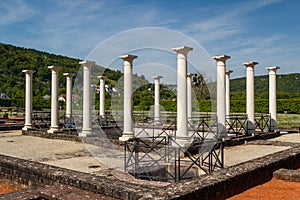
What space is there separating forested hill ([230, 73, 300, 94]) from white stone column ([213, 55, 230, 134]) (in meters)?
68.2

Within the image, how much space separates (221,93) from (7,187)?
10.0m

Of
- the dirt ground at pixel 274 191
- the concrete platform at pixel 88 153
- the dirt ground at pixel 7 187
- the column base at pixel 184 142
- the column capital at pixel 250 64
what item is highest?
the column capital at pixel 250 64

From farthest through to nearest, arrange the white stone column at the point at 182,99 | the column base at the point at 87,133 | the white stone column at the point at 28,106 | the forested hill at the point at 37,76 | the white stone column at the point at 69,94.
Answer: the forested hill at the point at 37,76, the white stone column at the point at 69,94, the white stone column at the point at 28,106, the column base at the point at 87,133, the white stone column at the point at 182,99

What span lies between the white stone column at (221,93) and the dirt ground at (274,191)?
678cm

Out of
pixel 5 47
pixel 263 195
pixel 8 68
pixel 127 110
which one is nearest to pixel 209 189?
pixel 263 195

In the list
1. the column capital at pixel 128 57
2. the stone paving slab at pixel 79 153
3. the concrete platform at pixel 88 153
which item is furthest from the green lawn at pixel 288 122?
the column capital at pixel 128 57

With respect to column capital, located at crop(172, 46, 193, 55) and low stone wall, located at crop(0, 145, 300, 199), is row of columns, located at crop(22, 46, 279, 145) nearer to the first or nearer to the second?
column capital, located at crop(172, 46, 193, 55)

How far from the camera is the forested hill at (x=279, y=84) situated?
83738 millimetres

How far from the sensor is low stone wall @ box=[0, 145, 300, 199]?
582cm

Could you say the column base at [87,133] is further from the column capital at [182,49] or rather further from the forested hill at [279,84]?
the forested hill at [279,84]

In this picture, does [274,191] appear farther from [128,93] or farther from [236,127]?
[236,127]

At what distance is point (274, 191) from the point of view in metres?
7.55

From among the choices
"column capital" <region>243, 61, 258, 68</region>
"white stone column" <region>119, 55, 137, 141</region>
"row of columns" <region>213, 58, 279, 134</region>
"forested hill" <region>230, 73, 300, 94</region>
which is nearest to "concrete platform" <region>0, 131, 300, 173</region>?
"white stone column" <region>119, 55, 137, 141</region>

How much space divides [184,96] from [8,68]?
9087cm
